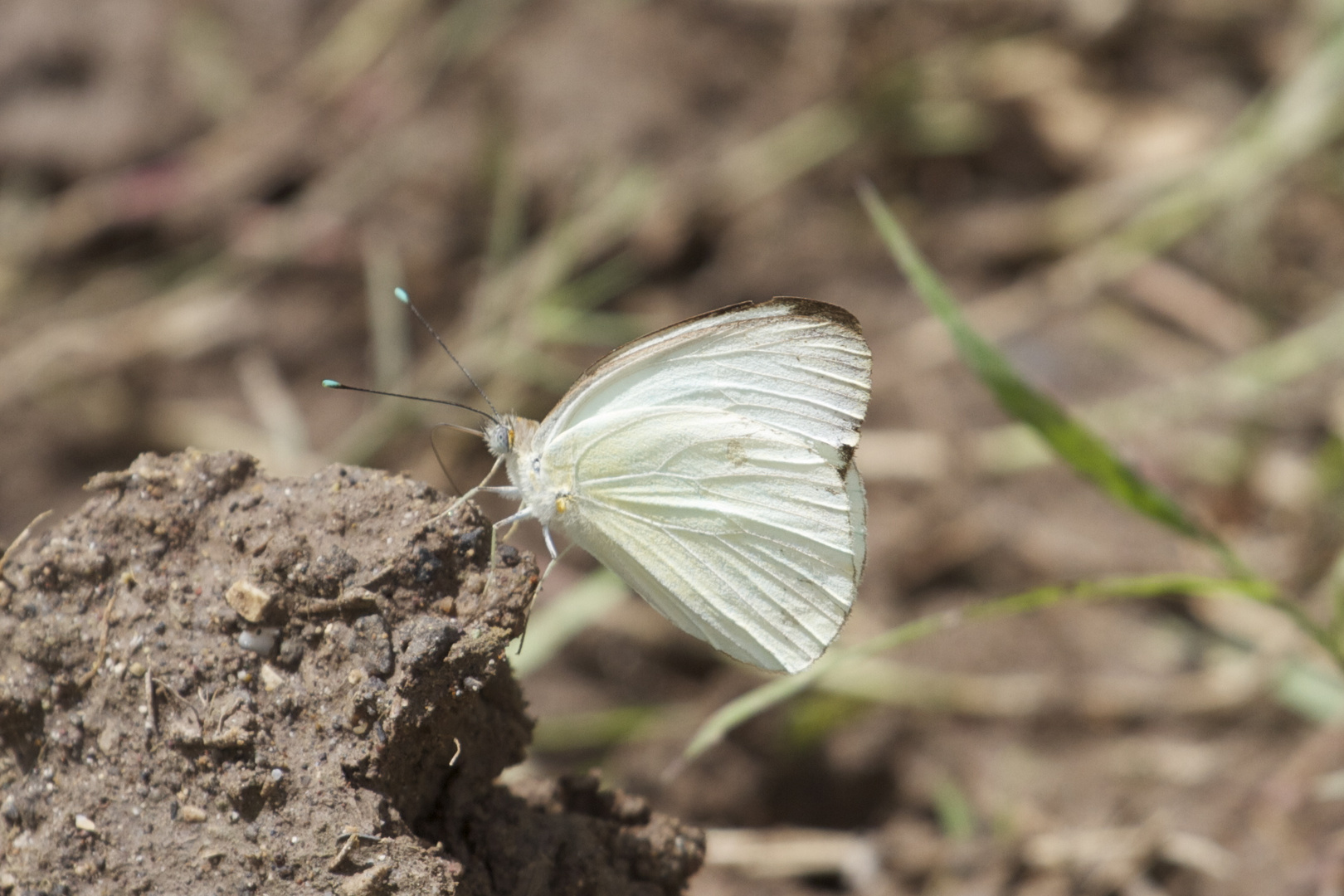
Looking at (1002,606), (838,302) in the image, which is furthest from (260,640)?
(838,302)

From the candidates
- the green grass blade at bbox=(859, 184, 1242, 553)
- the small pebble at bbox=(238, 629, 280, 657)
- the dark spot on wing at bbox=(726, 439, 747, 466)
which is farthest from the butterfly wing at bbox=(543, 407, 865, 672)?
the small pebble at bbox=(238, 629, 280, 657)

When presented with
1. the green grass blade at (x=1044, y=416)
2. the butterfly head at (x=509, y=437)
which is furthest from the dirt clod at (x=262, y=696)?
the green grass blade at (x=1044, y=416)

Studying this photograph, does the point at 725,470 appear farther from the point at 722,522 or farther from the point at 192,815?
the point at 192,815

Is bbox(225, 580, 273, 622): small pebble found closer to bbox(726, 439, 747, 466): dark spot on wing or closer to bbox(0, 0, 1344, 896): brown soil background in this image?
bbox(726, 439, 747, 466): dark spot on wing

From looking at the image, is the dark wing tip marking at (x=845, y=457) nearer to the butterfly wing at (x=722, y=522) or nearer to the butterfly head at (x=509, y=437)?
the butterfly wing at (x=722, y=522)

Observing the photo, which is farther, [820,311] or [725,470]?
[725,470]

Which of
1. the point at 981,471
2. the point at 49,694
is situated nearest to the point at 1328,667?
the point at 981,471

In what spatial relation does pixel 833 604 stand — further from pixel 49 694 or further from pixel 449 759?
pixel 49 694
